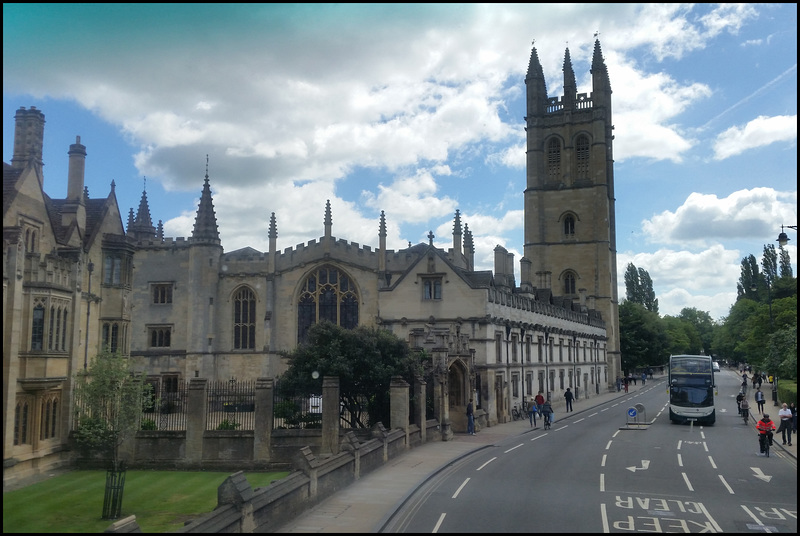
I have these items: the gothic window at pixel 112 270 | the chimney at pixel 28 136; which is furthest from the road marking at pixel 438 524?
the chimney at pixel 28 136

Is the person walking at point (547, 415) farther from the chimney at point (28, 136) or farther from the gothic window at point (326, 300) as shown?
the chimney at point (28, 136)

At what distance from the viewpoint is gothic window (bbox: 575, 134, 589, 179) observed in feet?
256

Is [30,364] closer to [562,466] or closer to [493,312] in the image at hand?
[562,466]

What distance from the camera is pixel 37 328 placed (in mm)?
22234

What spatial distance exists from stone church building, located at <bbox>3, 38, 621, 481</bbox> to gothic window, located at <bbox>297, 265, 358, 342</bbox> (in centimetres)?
10

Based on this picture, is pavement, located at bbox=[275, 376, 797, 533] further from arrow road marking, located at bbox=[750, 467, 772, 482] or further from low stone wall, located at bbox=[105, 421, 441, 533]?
arrow road marking, located at bbox=[750, 467, 772, 482]

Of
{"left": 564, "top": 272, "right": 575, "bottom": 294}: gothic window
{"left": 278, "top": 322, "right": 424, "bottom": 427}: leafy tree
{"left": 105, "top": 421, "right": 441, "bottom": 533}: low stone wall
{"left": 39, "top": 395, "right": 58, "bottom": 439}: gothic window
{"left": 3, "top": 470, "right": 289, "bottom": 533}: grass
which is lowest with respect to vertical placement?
{"left": 3, "top": 470, "right": 289, "bottom": 533}: grass

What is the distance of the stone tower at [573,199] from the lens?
75000mm

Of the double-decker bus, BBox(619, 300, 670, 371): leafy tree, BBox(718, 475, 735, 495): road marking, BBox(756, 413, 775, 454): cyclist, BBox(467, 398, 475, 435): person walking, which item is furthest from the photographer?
BBox(619, 300, 670, 371): leafy tree

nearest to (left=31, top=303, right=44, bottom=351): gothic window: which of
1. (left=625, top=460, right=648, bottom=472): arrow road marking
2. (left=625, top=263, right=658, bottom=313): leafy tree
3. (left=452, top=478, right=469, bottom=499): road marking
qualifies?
(left=452, top=478, right=469, bottom=499): road marking

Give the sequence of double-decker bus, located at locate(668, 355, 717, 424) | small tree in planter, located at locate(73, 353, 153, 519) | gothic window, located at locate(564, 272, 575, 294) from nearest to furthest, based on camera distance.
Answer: small tree in planter, located at locate(73, 353, 153, 519) → double-decker bus, located at locate(668, 355, 717, 424) → gothic window, located at locate(564, 272, 575, 294)

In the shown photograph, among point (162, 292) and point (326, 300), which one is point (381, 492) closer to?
point (326, 300)

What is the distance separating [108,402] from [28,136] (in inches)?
411

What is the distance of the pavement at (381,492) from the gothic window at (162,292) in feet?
90.8
